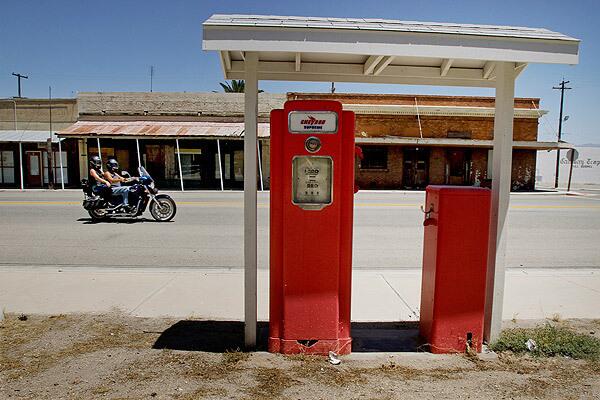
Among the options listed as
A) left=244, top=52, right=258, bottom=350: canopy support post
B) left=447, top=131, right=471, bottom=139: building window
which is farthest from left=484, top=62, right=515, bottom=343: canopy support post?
left=447, top=131, right=471, bottom=139: building window

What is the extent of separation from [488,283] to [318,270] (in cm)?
160

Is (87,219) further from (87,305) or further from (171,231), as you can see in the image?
(87,305)

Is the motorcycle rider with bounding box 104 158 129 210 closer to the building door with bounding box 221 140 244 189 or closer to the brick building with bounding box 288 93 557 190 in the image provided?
the building door with bounding box 221 140 244 189

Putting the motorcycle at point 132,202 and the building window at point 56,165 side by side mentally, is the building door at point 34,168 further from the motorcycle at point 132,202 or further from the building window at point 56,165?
the motorcycle at point 132,202

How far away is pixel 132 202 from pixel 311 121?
9.85 metres

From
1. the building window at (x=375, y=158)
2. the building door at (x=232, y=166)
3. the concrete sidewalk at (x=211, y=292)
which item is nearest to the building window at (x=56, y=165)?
the building door at (x=232, y=166)

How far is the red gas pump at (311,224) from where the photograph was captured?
12.0ft

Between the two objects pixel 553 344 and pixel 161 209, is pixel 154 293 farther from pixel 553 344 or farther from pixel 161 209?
pixel 161 209

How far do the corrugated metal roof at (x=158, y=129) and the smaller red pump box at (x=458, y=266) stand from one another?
67.7ft

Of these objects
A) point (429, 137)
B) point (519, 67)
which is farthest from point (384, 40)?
point (429, 137)

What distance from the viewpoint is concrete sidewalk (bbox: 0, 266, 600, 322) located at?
5086 mm

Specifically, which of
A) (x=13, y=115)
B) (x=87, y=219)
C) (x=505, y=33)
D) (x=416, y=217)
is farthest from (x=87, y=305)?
(x=13, y=115)

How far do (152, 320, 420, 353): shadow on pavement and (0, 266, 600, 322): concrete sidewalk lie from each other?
23 cm

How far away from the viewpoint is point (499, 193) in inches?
156
